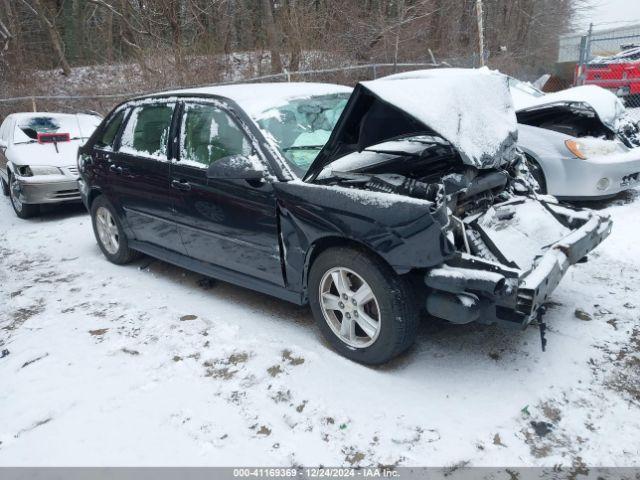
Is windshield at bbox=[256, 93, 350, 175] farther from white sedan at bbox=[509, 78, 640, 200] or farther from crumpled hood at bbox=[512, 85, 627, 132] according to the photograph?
Answer: crumpled hood at bbox=[512, 85, 627, 132]

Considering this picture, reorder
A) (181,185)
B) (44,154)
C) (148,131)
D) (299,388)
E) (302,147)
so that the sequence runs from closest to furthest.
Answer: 1. (299,388)
2. (302,147)
3. (181,185)
4. (148,131)
5. (44,154)

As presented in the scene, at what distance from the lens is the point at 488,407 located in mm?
2549

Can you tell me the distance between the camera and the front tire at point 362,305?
2689mm

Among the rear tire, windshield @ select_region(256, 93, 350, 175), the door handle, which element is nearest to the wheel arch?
windshield @ select_region(256, 93, 350, 175)

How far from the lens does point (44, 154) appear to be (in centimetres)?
729

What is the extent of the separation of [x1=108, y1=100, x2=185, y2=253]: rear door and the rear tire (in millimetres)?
3573

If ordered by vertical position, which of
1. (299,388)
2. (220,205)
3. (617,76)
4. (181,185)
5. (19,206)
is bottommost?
(299,388)

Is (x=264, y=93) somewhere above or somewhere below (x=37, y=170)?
above

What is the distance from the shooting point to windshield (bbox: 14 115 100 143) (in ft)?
25.3

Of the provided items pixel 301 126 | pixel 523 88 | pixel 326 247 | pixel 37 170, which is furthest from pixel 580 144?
pixel 37 170

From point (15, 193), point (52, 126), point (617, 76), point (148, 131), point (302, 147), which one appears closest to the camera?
point (302, 147)

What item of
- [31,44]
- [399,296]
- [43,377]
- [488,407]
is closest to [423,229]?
[399,296]

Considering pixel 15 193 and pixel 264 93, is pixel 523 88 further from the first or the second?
pixel 15 193

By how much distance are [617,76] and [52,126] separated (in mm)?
12408
